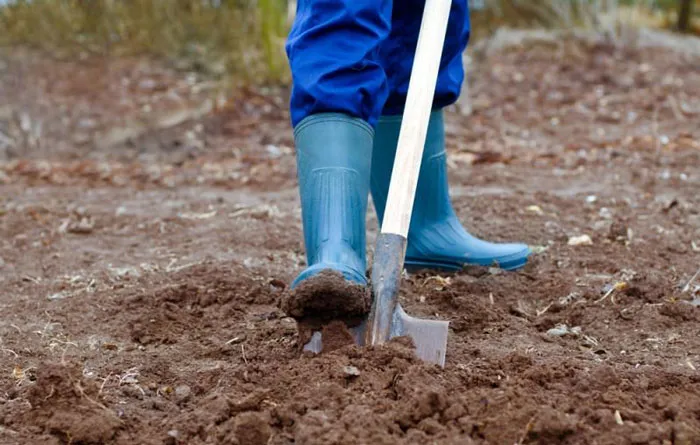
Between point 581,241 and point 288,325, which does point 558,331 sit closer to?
point 288,325

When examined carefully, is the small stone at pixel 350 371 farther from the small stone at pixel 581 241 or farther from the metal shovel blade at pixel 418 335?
the small stone at pixel 581 241

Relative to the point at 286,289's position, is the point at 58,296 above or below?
below

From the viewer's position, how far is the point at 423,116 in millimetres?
1880

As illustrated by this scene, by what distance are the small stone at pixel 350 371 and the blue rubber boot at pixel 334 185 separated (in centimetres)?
21

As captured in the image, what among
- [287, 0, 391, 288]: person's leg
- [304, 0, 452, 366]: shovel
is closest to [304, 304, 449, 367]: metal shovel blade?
[304, 0, 452, 366]: shovel

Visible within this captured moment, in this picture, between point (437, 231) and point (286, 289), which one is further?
point (437, 231)

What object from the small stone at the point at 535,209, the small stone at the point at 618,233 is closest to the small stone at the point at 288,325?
the small stone at the point at 618,233

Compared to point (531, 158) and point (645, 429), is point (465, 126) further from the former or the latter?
point (645, 429)

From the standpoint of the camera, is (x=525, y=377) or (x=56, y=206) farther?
(x=56, y=206)

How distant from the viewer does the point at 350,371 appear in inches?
61.4

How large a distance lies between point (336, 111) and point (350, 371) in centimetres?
57

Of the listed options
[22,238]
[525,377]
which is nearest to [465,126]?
[22,238]

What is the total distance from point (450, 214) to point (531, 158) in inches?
73.8

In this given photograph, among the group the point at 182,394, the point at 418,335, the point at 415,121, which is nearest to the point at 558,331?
the point at 418,335
